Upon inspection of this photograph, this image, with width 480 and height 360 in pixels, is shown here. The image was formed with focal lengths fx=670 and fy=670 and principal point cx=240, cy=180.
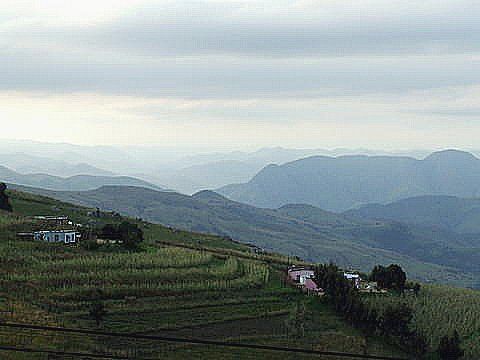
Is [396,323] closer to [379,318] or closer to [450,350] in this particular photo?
[379,318]

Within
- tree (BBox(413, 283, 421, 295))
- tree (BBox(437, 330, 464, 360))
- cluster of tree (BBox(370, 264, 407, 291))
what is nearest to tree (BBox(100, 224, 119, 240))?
cluster of tree (BBox(370, 264, 407, 291))

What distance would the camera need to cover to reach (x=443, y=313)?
158 ft

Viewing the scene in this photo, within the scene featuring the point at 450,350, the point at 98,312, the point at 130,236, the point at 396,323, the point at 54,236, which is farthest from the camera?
the point at 130,236

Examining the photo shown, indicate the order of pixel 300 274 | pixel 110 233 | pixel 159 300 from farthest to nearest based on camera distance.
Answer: pixel 110 233, pixel 300 274, pixel 159 300

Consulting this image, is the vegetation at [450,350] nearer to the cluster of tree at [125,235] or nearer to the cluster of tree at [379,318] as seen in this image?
the cluster of tree at [379,318]

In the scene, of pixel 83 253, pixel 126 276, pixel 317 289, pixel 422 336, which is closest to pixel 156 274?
pixel 126 276

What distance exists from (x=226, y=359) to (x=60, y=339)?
7925mm

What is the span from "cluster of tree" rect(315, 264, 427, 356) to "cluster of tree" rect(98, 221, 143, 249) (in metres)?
19.2

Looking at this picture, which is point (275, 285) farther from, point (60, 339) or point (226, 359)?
point (60, 339)

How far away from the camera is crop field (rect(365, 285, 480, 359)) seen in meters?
43.0

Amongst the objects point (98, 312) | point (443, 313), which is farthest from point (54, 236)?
point (443, 313)

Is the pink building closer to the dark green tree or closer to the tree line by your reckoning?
the tree line

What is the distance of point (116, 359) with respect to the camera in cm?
2977

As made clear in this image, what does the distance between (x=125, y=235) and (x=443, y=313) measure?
27515 millimetres
